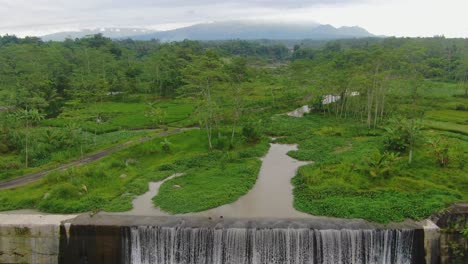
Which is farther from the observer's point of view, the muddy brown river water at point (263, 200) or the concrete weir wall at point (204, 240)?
the muddy brown river water at point (263, 200)

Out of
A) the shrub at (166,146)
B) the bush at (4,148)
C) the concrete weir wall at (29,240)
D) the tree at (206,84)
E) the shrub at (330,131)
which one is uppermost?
the tree at (206,84)

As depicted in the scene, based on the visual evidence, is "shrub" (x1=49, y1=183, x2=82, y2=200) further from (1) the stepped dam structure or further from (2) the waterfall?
(2) the waterfall

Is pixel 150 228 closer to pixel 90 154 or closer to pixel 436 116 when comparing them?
pixel 90 154

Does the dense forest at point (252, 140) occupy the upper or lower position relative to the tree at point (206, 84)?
lower

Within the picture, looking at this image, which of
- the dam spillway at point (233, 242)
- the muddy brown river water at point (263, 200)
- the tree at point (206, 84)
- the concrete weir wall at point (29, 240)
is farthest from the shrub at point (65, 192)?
the tree at point (206, 84)

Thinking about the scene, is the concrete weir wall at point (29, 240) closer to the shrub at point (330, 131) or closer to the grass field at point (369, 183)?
the grass field at point (369, 183)

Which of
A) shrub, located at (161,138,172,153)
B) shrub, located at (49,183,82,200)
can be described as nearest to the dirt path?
shrub, located at (161,138,172,153)

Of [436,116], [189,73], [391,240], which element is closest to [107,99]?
[189,73]
